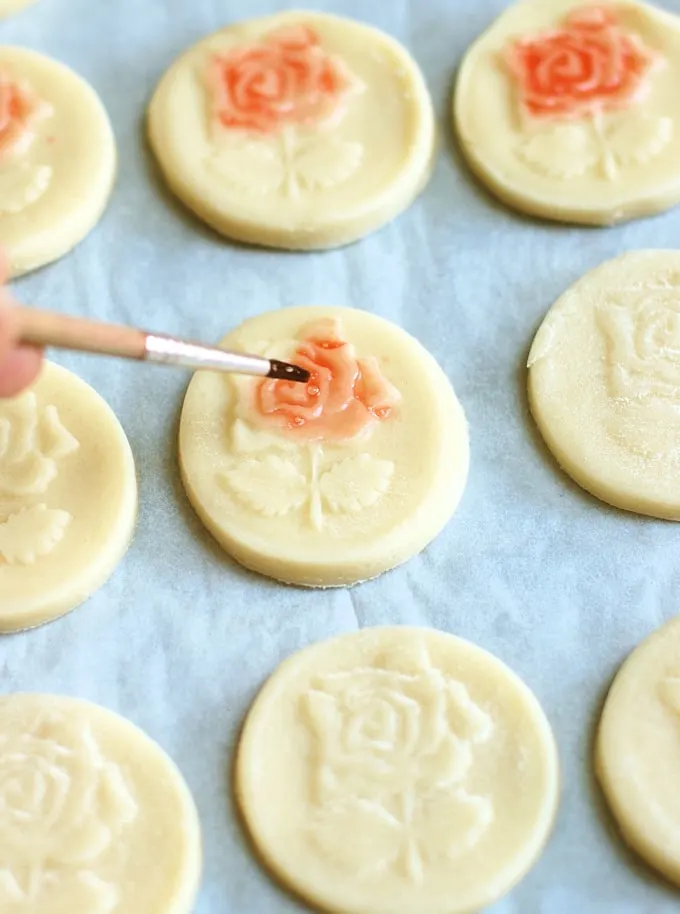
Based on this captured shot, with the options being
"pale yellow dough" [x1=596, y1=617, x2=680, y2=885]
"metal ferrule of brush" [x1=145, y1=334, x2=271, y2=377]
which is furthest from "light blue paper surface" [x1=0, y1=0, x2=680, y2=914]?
"metal ferrule of brush" [x1=145, y1=334, x2=271, y2=377]

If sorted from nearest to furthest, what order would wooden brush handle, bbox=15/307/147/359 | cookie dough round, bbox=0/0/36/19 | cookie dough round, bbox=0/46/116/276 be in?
wooden brush handle, bbox=15/307/147/359, cookie dough round, bbox=0/46/116/276, cookie dough round, bbox=0/0/36/19

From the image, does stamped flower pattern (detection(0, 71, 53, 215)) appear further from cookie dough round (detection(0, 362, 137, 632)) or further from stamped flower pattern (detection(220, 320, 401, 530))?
stamped flower pattern (detection(220, 320, 401, 530))

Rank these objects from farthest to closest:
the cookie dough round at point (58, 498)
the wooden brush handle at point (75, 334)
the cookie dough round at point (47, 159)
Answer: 1. the cookie dough round at point (47, 159)
2. the cookie dough round at point (58, 498)
3. the wooden brush handle at point (75, 334)

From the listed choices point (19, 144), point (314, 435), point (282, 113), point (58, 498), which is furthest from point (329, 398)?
point (19, 144)

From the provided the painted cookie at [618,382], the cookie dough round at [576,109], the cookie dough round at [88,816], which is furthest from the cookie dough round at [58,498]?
the cookie dough round at [576,109]

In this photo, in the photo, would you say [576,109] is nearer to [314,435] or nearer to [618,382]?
[618,382]

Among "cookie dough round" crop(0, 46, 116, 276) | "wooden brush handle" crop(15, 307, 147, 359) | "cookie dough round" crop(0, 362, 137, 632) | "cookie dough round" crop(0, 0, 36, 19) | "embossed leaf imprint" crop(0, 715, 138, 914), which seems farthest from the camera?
"cookie dough round" crop(0, 0, 36, 19)

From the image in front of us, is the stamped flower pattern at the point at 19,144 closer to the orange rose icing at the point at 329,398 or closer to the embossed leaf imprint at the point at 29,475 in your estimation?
the embossed leaf imprint at the point at 29,475
